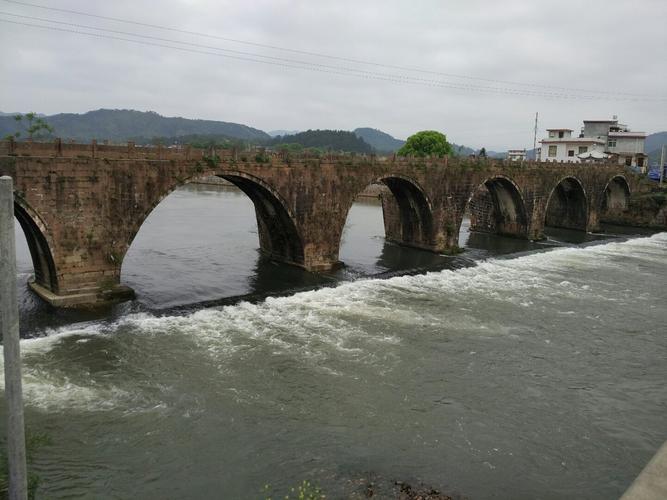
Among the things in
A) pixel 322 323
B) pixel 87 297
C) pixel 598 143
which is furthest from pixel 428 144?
pixel 87 297

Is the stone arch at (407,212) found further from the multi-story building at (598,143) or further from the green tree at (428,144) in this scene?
the multi-story building at (598,143)

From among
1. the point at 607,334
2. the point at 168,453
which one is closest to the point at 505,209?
the point at 607,334

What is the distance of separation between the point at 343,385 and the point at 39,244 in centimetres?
1372

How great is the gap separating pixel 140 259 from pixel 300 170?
36.6 ft

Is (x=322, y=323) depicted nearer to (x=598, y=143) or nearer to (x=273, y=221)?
(x=273, y=221)

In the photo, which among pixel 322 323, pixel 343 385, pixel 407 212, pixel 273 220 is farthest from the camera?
pixel 407 212

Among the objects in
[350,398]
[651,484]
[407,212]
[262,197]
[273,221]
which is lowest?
[350,398]

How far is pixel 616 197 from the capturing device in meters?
60.1

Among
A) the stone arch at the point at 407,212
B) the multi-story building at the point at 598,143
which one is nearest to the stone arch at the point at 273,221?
the stone arch at the point at 407,212

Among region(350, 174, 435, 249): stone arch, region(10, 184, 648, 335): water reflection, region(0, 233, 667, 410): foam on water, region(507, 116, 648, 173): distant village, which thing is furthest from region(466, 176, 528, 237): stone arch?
region(507, 116, 648, 173): distant village

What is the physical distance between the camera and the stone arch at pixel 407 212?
34.9 m

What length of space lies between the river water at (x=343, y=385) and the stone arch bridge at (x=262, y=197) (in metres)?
2.10

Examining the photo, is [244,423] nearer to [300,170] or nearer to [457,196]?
[300,170]

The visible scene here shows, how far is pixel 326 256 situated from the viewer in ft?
97.2
